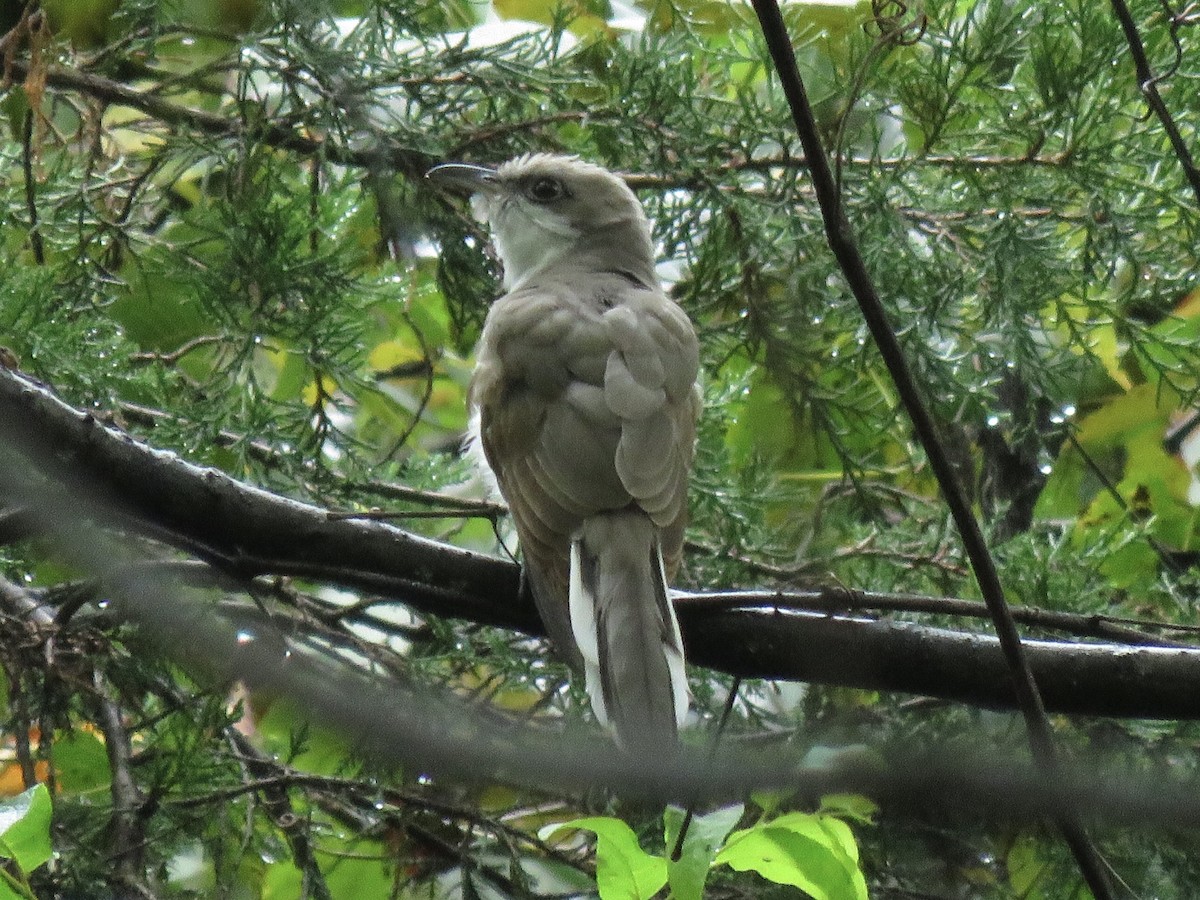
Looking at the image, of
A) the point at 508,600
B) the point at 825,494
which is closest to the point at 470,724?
the point at 508,600

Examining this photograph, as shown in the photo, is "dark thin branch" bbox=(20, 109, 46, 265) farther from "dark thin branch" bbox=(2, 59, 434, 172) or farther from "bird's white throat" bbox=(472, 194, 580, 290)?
"bird's white throat" bbox=(472, 194, 580, 290)

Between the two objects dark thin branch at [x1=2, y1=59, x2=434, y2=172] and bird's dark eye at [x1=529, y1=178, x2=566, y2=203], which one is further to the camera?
bird's dark eye at [x1=529, y1=178, x2=566, y2=203]

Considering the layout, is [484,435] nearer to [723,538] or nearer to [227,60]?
[723,538]

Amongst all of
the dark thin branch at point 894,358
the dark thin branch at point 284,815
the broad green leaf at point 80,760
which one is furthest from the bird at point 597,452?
the broad green leaf at point 80,760

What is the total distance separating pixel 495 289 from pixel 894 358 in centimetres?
215

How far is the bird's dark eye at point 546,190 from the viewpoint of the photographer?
375cm

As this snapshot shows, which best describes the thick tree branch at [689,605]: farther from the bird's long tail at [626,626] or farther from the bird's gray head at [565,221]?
the bird's gray head at [565,221]

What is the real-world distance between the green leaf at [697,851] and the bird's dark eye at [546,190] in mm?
2349

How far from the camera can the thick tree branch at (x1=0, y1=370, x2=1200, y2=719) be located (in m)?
2.00

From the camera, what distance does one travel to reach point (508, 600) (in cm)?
230

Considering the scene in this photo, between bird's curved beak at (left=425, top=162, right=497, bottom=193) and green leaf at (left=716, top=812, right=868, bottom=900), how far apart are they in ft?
6.30

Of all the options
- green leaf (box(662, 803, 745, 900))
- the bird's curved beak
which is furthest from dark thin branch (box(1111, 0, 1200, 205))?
the bird's curved beak

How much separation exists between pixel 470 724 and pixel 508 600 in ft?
4.57

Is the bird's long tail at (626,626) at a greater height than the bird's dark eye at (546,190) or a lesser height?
lesser
